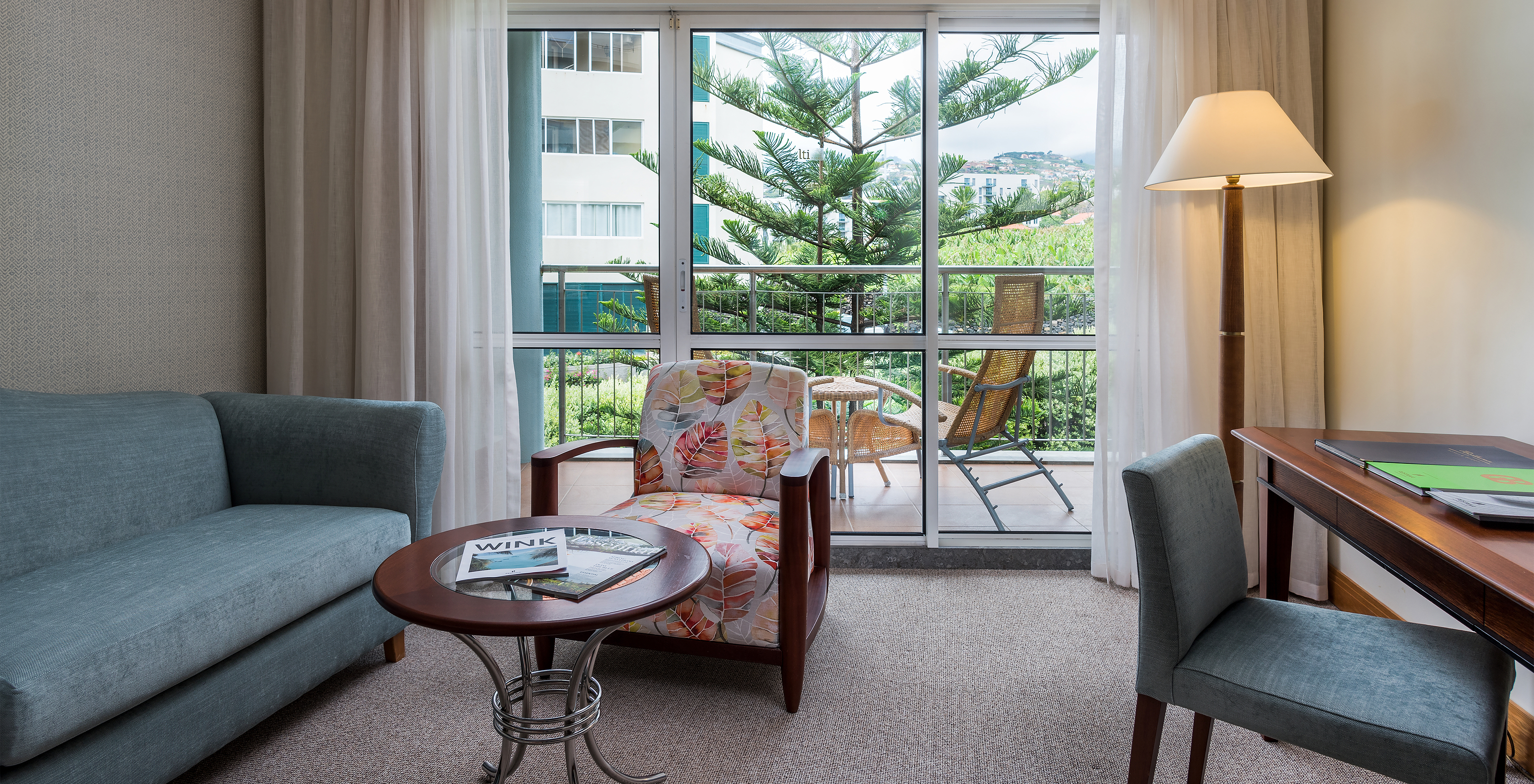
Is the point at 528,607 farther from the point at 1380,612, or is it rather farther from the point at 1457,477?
the point at 1380,612

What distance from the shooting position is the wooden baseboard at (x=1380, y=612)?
1743 millimetres

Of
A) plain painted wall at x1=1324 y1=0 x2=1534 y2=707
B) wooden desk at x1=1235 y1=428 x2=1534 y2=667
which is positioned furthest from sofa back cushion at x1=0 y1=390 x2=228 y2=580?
plain painted wall at x1=1324 y1=0 x2=1534 y2=707

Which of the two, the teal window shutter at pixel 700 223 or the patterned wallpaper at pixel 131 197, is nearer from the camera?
the patterned wallpaper at pixel 131 197

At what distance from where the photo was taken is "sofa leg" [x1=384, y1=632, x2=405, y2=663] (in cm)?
222

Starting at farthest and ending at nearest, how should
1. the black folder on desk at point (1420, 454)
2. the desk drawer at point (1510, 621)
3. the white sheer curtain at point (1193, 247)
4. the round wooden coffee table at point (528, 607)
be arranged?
1. the white sheer curtain at point (1193, 247)
2. the black folder on desk at point (1420, 454)
3. the round wooden coffee table at point (528, 607)
4. the desk drawer at point (1510, 621)

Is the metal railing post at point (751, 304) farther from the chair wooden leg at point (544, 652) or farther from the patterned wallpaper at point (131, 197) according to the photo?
the patterned wallpaper at point (131, 197)

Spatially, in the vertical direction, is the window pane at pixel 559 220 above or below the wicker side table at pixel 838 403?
above

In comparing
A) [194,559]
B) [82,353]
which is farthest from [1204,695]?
[82,353]

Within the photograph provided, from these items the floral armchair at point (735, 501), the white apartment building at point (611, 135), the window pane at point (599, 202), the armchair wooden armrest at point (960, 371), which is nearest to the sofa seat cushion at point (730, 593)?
the floral armchair at point (735, 501)

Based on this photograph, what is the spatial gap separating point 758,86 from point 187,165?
1998 millimetres

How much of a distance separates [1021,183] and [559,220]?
187cm

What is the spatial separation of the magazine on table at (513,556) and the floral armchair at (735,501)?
0.35 meters

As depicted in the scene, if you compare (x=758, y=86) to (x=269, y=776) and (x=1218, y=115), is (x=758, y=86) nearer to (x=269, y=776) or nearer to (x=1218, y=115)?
(x=1218, y=115)

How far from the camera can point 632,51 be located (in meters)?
3.02
